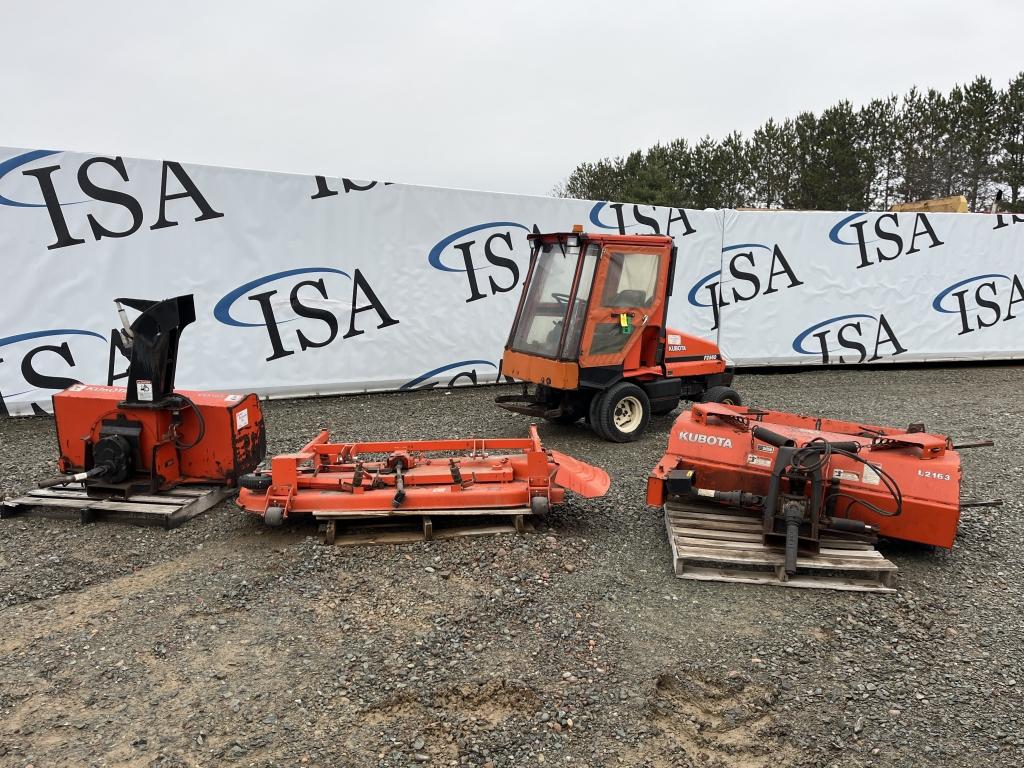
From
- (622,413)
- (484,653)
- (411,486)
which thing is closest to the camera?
(484,653)

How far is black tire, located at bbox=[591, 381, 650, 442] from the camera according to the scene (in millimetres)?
6664

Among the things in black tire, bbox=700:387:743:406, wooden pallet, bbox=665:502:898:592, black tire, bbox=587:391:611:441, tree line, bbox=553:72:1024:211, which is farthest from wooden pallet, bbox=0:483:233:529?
tree line, bbox=553:72:1024:211

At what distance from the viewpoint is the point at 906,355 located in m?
11.7

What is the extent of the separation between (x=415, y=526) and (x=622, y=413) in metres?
3.04

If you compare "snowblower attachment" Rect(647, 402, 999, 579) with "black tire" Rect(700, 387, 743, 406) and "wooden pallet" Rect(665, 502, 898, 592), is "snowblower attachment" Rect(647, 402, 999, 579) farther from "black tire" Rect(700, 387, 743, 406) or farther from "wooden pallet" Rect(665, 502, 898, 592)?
"black tire" Rect(700, 387, 743, 406)

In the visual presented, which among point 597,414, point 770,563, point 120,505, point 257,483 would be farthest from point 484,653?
point 597,414

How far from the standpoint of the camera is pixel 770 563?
387 centimetres

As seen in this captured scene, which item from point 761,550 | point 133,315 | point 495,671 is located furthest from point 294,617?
point 133,315

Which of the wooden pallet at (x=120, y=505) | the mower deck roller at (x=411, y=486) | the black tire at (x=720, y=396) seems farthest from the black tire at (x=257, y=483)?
the black tire at (x=720, y=396)

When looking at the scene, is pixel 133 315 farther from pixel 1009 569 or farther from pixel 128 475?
A: pixel 1009 569

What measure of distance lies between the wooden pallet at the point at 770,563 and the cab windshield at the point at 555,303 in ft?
8.69

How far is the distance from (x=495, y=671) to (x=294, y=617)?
42.1 inches

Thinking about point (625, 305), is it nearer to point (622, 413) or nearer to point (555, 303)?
point (555, 303)

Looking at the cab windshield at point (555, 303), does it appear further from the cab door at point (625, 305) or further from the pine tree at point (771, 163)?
the pine tree at point (771, 163)
